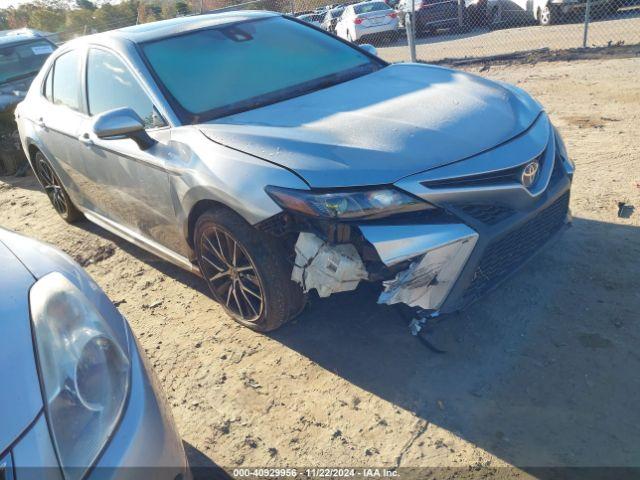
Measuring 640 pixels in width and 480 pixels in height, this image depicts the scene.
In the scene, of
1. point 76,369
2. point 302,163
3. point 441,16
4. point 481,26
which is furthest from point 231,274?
Answer: point 441,16

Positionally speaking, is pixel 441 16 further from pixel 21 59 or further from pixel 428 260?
pixel 428 260

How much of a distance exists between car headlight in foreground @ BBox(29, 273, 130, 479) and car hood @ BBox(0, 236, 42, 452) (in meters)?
0.02

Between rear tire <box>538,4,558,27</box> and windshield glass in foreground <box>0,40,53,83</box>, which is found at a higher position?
windshield glass in foreground <box>0,40,53,83</box>

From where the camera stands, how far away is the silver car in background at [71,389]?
53.1 inches

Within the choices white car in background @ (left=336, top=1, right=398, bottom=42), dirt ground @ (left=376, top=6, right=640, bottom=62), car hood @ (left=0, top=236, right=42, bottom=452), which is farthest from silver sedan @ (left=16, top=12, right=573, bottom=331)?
white car in background @ (left=336, top=1, right=398, bottom=42)

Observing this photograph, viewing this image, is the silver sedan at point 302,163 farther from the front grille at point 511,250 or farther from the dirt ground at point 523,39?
the dirt ground at point 523,39

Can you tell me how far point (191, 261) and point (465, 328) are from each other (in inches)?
65.4

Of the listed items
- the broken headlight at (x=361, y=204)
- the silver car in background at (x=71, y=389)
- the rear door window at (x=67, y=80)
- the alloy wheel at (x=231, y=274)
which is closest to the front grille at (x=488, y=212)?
the broken headlight at (x=361, y=204)

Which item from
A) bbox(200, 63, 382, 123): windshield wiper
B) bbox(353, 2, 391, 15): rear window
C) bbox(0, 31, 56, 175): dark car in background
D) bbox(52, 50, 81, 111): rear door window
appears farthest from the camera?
bbox(353, 2, 391, 15): rear window

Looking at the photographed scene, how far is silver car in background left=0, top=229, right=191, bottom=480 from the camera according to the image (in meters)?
1.35

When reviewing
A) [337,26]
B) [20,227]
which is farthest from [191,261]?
[337,26]

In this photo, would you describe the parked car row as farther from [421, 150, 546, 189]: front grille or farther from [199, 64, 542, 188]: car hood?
[421, 150, 546, 189]: front grille

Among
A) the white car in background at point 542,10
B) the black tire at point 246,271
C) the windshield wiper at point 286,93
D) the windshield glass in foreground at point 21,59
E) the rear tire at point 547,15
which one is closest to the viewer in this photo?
the black tire at point 246,271

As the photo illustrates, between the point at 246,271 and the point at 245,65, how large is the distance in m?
1.40
